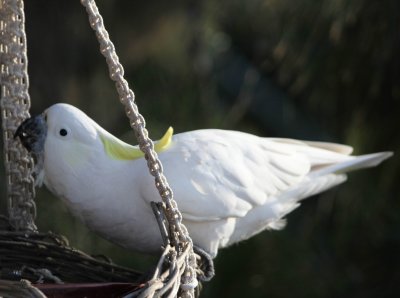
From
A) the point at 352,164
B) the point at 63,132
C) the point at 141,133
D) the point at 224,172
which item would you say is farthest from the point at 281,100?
the point at 141,133

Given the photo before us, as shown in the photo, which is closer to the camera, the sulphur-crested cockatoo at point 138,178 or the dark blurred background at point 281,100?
the sulphur-crested cockatoo at point 138,178

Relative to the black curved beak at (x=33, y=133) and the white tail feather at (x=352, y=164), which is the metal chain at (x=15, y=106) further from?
the white tail feather at (x=352, y=164)

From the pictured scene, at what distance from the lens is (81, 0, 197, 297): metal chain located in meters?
0.78

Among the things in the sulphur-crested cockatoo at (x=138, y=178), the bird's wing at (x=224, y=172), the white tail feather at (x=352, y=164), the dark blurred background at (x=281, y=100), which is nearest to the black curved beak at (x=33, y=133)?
the sulphur-crested cockatoo at (x=138, y=178)

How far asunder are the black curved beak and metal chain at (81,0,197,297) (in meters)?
0.24

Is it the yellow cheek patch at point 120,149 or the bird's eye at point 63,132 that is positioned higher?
the bird's eye at point 63,132

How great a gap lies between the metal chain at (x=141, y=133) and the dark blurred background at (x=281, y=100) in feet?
3.38

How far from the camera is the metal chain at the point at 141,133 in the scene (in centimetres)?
78

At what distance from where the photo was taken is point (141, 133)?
79 centimetres

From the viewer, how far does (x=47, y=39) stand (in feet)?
6.67

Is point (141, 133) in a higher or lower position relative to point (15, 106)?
lower

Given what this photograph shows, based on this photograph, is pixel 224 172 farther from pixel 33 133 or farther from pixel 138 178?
pixel 33 133

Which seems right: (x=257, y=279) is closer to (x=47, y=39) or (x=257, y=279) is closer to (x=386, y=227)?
(x=386, y=227)

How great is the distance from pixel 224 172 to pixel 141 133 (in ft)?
0.92
